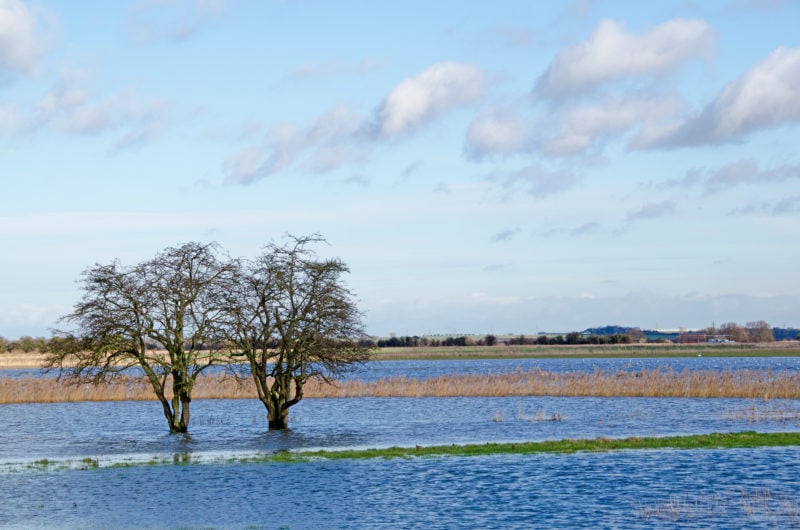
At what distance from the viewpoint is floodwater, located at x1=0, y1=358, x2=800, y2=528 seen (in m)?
22.6

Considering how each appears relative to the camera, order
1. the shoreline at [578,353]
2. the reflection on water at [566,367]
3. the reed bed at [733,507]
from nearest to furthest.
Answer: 1. the reed bed at [733,507]
2. the reflection on water at [566,367]
3. the shoreline at [578,353]

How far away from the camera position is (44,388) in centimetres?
→ 6681

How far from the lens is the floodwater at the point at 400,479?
22562mm

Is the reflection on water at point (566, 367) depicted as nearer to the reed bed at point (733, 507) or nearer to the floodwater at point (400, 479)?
the floodwater at point (400, 479)

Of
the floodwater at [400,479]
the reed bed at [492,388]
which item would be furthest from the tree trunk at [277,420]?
the reed bed at [492,388]

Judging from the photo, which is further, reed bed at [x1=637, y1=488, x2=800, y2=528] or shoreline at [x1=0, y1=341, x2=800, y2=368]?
shoreline at [x1=0, y1=341, x2=800, y2=368]

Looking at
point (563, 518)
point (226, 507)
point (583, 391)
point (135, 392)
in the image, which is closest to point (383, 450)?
point (226, 507)

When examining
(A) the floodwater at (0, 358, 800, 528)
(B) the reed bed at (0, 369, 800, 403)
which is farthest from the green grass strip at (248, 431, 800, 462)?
(B) the reed bed at (0, 369, 800, 403)

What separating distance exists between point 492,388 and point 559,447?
2974 centimetres

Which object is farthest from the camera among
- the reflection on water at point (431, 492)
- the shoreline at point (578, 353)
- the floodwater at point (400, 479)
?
the shoreline at point (578, 353)

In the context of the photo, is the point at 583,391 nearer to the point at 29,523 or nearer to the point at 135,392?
the point at 135,392

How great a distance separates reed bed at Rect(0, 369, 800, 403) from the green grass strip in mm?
23614

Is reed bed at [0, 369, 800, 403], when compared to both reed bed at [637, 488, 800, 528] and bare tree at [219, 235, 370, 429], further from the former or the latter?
reed bed at [637, 488, 800, 528]

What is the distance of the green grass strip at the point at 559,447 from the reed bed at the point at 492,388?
23614mm
